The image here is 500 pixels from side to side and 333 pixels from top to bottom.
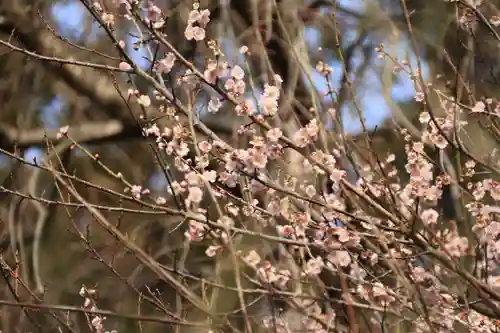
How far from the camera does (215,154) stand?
1507 millimetres

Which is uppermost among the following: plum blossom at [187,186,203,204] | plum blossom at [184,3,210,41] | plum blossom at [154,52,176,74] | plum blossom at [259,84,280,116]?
plum blossom at [184,3,210,41]

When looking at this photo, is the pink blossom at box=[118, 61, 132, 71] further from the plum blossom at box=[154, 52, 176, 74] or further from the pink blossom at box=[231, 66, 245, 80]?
A: the pink blossom at box=[231, 66, 245, 80]

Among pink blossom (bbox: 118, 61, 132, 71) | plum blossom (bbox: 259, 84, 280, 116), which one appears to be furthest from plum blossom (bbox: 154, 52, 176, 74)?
plum blossom (bbox: 259, 84, 280, 116)

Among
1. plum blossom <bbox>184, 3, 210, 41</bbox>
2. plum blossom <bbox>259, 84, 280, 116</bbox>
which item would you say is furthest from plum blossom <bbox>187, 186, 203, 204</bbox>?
plum blossom <bbox>184, 3, 210, 41</bbox>

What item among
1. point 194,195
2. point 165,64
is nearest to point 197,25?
point 165,64

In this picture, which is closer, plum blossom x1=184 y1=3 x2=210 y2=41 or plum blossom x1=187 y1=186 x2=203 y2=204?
plum blossom x1=187 y1=186 x2=203 y2=204

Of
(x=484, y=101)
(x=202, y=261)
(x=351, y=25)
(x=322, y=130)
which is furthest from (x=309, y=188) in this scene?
(x=351, y=25)

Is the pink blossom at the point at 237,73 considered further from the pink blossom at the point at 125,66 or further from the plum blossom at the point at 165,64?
the pink blossom at the point at 125,66

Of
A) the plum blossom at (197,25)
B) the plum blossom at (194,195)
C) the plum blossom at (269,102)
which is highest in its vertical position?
the plum blossom at (197,25)

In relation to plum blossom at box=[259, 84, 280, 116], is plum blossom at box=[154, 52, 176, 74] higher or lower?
higher

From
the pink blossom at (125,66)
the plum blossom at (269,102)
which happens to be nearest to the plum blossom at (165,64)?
the pink blossom at (125,66)

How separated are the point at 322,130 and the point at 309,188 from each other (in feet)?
0.47

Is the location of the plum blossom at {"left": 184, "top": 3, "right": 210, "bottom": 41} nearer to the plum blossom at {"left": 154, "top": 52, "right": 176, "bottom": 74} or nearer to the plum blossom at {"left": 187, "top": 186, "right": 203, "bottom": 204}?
the plum blossom at {"left": 154, "top": 52, "right": 176, "bottom": 74}

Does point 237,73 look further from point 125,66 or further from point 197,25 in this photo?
point 125,66
